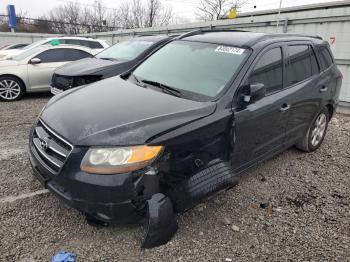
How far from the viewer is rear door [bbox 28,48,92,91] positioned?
25.6ft

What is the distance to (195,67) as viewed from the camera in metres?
3.36

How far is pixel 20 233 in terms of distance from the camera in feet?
8.71

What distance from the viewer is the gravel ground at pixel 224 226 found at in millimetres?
2537

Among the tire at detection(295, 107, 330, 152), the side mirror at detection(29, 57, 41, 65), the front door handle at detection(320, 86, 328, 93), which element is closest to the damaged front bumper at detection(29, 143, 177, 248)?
the tire at detection(295, 107, 330, 152)

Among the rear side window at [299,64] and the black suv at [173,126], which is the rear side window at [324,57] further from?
the black suv at [173,126]

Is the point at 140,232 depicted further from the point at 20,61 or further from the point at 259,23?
the point at 259,23

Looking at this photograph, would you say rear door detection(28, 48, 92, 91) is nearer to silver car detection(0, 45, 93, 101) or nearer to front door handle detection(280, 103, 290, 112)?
silver car detection(0, 45, 93, 101)

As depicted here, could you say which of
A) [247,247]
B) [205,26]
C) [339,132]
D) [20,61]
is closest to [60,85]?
[20,61]

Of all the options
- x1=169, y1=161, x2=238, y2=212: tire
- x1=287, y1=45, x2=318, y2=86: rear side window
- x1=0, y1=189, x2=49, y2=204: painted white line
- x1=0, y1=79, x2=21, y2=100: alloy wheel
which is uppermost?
x1=287, y1=45, x2=318, y2=86: rear side window

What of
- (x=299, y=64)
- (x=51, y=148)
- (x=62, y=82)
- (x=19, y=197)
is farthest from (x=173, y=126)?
(x=62, y=82)

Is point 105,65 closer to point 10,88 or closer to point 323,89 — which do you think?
point 10,88

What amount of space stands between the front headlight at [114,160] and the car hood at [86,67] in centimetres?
424

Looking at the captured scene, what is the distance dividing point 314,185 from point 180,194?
220cm

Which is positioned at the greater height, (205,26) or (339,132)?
(205,26)
